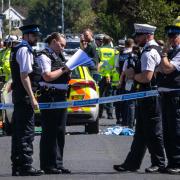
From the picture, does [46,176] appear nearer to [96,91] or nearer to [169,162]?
[169,162]

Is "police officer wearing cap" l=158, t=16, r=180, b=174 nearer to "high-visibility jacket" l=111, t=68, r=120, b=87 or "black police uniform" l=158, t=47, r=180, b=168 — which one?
"black police uniform" l=158, t=47, r=180, b=168

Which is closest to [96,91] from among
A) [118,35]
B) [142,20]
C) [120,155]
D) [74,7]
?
[120,155]

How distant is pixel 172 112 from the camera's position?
11.6m

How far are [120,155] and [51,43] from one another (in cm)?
312

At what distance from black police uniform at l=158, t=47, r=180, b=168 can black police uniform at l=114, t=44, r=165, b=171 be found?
0.10 metres

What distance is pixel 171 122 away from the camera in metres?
11.6

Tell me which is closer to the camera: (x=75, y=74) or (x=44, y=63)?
(x=44, y=63)

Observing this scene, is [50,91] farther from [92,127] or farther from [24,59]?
[92,127]

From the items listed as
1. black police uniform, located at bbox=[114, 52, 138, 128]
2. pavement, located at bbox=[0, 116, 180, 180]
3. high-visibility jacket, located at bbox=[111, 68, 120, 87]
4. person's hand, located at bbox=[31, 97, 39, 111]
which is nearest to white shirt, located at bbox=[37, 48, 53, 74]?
person's hand, located at bbox=[31, 97, 39, 111]

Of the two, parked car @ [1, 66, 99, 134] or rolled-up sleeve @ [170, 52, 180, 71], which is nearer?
rolled-up sleeve @ [170, 52, 180, 71]

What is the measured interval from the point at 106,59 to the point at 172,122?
1006 centimetres

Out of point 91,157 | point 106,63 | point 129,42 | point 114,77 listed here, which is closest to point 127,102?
point 129,42

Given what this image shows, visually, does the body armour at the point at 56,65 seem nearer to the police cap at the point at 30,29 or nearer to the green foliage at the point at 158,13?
the police cap at the point at 30,29

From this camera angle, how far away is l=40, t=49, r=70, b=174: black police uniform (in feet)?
38.0
